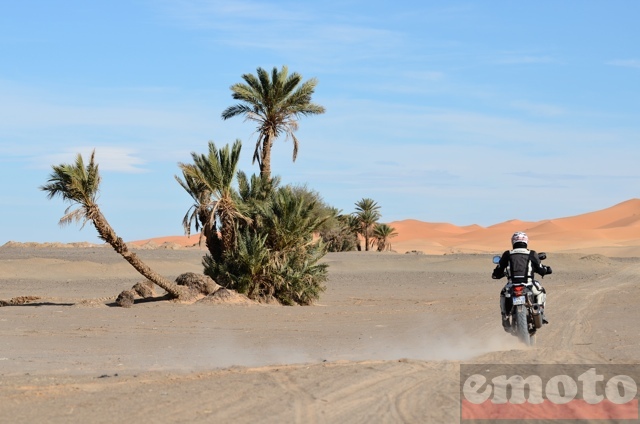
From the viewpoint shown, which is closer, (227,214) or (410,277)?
(227,214)

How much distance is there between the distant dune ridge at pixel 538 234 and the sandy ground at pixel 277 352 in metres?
86.6

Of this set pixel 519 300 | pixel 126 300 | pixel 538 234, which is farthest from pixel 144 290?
pixel 538 234

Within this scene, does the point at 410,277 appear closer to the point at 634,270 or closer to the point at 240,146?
the point at 634,270

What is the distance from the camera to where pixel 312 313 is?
2508cm

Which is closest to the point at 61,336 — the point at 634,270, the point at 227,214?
the point at 227,214

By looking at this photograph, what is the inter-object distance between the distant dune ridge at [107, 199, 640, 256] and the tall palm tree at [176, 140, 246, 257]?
88.7 meters

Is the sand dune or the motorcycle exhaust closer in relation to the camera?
the motorcycle exhaust

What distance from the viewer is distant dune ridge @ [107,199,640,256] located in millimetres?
123562

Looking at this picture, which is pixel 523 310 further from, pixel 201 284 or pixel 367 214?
pixel 367 214

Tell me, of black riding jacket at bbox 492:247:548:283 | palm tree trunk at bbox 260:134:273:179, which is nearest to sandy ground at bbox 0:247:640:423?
black riding jacket at bbox 492:247:548:283

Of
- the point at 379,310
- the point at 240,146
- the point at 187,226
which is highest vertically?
the point at 240,146

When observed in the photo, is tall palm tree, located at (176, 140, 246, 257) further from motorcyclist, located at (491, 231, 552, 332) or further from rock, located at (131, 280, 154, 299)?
motorcyclist, located at (491, 231, 552, 332)

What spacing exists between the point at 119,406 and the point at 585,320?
Answer: 614 inches

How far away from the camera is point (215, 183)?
2567cm
